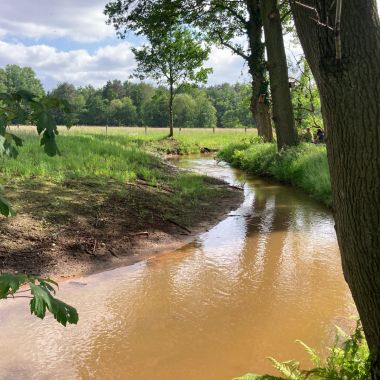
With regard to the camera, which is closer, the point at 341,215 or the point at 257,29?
the point at 341,215

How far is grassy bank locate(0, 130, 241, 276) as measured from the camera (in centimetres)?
653

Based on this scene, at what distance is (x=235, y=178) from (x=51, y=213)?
9.29m

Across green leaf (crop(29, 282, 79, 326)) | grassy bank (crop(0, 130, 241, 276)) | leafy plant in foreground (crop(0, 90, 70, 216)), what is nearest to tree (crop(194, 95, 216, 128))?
grassy bank (crop(0, 130, 241, 276))

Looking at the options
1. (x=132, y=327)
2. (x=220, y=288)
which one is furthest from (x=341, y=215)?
(x=220, y=288)

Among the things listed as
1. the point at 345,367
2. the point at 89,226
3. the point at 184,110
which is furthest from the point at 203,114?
the point at 345,367

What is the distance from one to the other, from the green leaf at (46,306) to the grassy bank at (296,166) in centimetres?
925

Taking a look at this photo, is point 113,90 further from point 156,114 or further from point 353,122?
point 353,122

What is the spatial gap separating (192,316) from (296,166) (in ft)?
30.3

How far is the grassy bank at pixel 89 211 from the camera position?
6.53 meters

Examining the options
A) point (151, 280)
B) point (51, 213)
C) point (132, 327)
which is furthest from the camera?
point (51, 213)

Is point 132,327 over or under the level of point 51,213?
under

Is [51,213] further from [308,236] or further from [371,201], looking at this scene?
[371,201]

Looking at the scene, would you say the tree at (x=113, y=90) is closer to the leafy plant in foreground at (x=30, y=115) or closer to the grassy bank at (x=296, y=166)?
the grassy bank at (x=296, y=166)

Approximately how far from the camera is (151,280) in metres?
6.14
